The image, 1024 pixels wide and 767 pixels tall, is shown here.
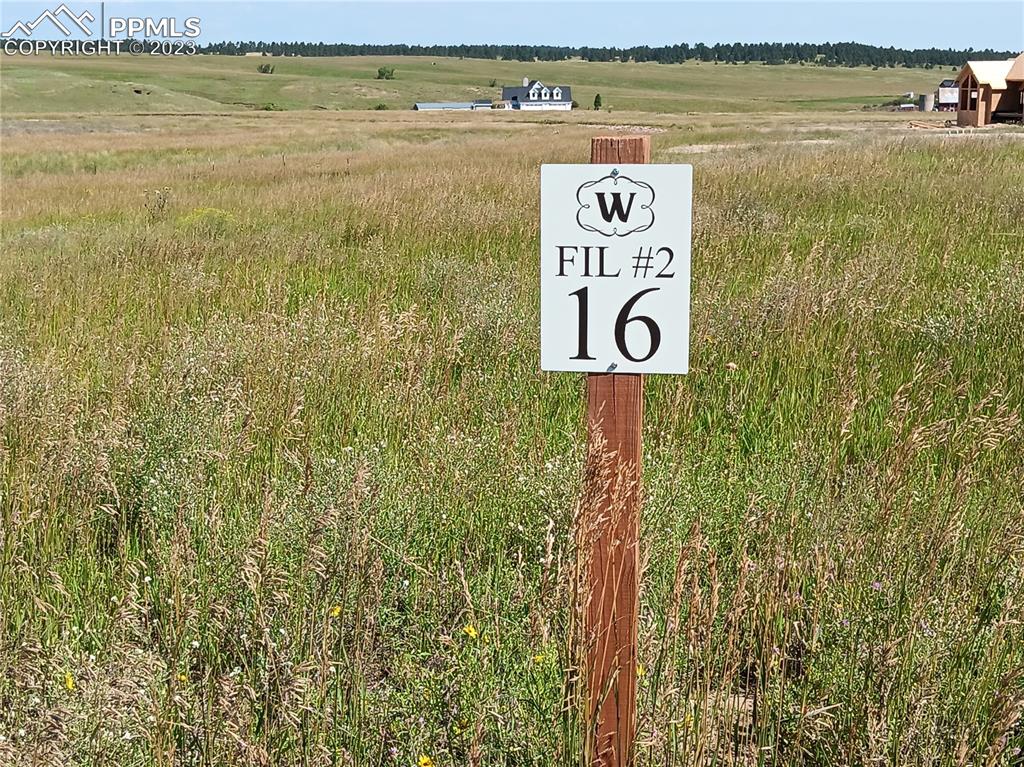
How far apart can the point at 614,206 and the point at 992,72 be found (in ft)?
158

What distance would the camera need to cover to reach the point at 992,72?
4294cm

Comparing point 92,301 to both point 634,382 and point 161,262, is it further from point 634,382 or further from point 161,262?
point 634,382

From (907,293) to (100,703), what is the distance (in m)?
5.36

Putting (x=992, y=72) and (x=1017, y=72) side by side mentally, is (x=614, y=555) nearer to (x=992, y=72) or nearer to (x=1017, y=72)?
(x=1017, y=72)

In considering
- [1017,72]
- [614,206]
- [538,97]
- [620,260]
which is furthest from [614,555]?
[538,97]

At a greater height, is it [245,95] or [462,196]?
[245,95]

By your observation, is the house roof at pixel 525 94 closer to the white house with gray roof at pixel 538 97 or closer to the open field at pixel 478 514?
the white house with gray roof at pixel 538 97

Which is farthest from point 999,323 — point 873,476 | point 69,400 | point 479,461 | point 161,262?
point 161,262

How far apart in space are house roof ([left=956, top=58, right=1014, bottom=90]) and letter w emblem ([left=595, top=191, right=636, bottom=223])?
4656 centimetres

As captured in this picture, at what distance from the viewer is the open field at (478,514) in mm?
2170

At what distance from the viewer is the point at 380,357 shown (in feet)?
15.5

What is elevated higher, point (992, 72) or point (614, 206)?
point (992, 72)

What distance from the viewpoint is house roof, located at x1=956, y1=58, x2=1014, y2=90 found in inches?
1666

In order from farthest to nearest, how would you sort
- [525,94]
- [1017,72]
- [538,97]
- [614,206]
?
[525,94]
[538,97]
[1017,72]
[614,206]
